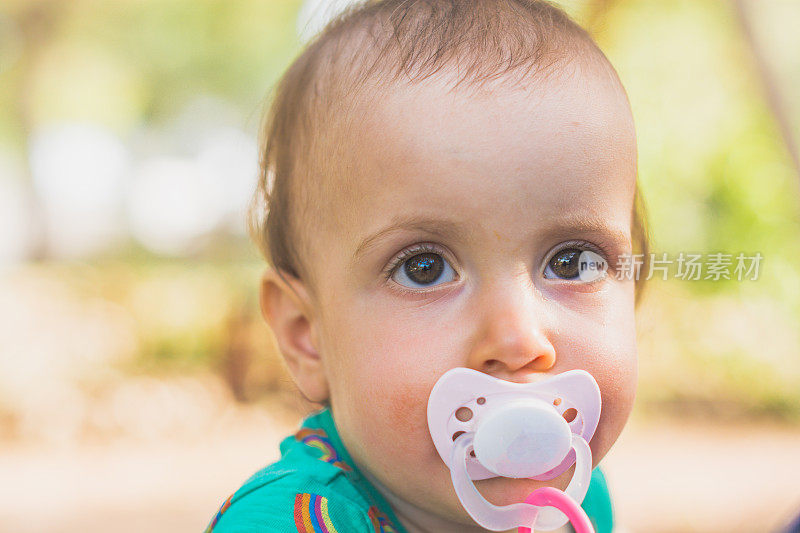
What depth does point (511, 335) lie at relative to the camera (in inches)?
31.8

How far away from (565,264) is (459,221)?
A: 0.15 metres

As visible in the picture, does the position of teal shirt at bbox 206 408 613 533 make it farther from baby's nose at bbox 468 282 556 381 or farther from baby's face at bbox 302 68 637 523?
baby's nose at bbox 468 282 556 381

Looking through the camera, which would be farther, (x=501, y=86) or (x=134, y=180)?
(x=134, y=180)

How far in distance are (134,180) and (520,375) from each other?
871 cm

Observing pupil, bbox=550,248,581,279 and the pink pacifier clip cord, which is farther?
pupil, bbox=550,248,581,279

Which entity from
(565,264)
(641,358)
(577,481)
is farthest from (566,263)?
(641,358)

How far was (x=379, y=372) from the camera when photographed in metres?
0.89

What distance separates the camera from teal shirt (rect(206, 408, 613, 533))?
897mm

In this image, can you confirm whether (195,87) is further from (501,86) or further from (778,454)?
(501,86)

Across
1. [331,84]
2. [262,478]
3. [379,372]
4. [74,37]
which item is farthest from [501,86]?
[74,37]

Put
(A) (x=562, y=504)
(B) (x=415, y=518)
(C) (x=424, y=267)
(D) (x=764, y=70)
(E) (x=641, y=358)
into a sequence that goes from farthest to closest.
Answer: (E) (x=641, y=358) → (D) (x=764, y=70) → (B) (x=415, y=518) → (C) (x=424, y=267) → (A) (x=562, y=504)

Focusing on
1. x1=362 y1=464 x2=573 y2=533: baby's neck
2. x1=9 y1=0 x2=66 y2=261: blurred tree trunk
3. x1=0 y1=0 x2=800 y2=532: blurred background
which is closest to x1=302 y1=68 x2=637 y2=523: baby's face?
x1=362 y1=464 x2=573 y2=533: baby's neck

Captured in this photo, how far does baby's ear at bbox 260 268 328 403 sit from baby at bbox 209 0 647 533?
0.04 metres

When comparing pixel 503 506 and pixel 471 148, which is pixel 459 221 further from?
pixel 503 506
